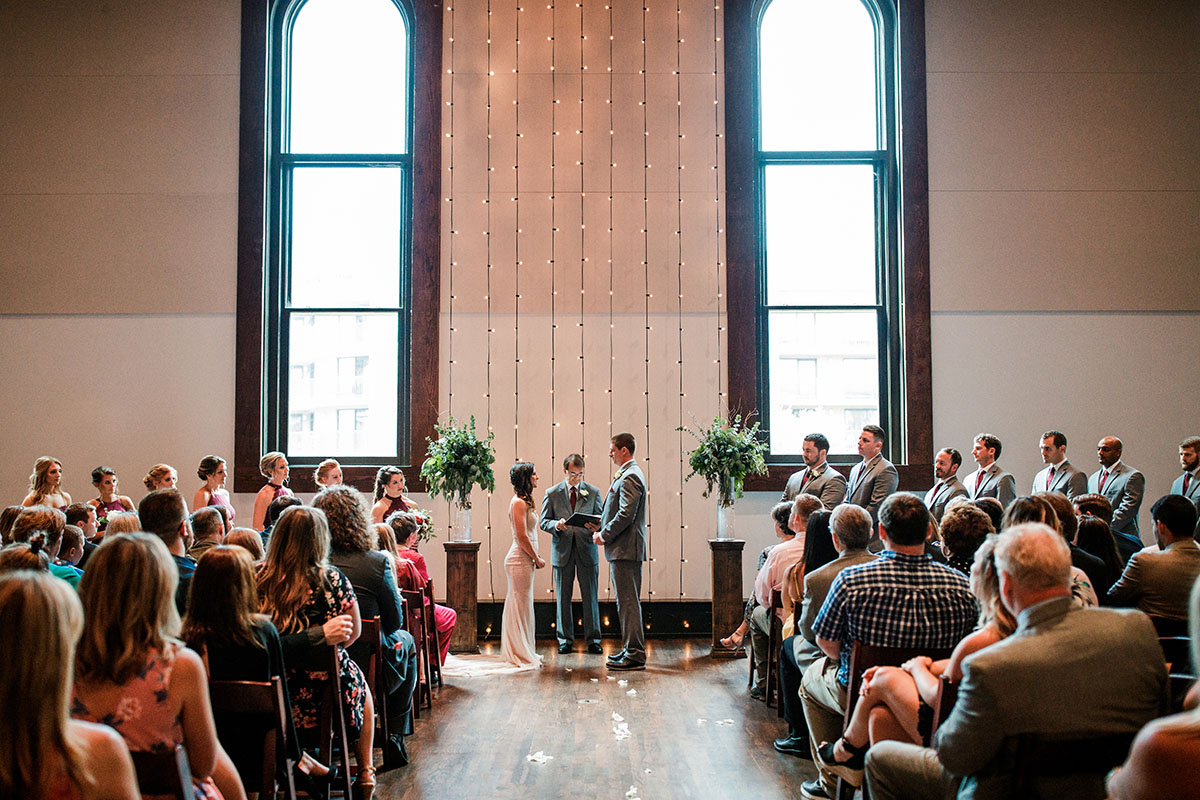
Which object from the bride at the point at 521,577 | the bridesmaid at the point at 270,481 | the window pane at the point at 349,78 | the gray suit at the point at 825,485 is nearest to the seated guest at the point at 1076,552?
the gray suit at the point at 825,485

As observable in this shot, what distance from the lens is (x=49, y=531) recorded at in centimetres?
400

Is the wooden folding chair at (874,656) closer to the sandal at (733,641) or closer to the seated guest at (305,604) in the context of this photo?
the seated guest at (305,604)

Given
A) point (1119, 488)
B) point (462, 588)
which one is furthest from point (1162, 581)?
point (462, 588)

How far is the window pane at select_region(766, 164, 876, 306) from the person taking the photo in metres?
8.78

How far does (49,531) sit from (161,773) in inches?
89.5

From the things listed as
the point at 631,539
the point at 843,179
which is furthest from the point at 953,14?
the point at 631,539

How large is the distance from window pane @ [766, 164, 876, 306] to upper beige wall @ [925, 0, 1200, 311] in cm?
61

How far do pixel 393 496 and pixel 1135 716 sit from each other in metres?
5.44

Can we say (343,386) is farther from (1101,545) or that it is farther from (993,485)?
(1101,545)

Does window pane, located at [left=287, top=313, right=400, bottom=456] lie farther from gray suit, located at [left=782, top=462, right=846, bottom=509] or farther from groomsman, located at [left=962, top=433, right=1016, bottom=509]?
groomsman, located at [left=962, top=433, right=1016, bottom=509]

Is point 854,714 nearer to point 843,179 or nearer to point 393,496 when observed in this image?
point 393,496

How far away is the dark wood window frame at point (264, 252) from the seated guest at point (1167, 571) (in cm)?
571

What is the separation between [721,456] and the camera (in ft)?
24.9

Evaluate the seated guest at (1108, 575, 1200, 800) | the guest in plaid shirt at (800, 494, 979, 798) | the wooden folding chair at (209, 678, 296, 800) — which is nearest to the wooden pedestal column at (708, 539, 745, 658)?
the guest in plaid shirt at (800, 494, 979, 798)
